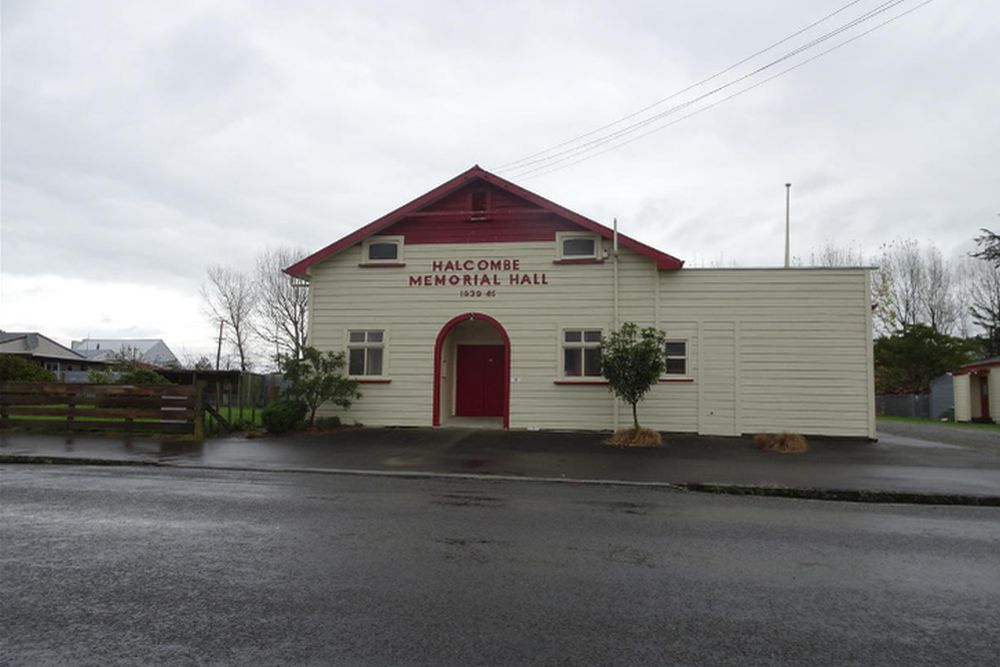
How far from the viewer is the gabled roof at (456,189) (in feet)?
57.4

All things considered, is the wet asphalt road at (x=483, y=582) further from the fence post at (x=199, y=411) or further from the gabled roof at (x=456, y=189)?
the gabled roof at (x=456, y=189)

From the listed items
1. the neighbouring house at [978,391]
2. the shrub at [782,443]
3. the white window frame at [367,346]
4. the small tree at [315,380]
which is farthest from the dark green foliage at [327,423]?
the neighbouring house at [978,391]

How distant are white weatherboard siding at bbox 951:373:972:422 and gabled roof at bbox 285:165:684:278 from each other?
24.4 metres

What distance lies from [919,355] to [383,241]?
3859 centimetres

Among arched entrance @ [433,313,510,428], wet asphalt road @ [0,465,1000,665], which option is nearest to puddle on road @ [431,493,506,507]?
wet asphalt road @ [0,465,1000,665]

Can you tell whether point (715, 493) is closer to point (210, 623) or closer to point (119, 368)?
point (210, 623)

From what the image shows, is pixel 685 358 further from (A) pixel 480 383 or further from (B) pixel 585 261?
(A) pixel 480 383

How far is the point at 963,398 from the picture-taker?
108 feet

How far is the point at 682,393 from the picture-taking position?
57.1ft

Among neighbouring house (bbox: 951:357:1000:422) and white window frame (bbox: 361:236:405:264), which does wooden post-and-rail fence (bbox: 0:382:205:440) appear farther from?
neighbouring house (bbox: 951:357:1000:422)

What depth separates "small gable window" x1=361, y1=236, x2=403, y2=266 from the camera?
62.5ft

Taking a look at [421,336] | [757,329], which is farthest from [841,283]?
[421,336]

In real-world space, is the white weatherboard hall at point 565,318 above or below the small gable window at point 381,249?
below

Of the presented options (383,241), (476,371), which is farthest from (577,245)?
(383,241)
